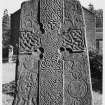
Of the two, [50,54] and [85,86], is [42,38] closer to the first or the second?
[50,54]

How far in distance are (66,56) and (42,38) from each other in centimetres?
40

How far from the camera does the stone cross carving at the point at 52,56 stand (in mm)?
3344

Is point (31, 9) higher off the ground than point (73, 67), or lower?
higher

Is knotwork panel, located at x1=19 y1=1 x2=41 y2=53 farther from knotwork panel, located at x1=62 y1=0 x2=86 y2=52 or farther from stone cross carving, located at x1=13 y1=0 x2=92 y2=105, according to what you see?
knotwork panel, located at x1=62 y1=0 x2=86 y2=52

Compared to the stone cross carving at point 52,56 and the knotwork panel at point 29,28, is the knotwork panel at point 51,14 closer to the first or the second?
the stone cross carving at point 52,56

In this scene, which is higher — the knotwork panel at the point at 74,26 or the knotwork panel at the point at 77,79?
the knotwork panel at the point at 74,26

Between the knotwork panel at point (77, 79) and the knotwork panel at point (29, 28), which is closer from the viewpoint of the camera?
the knotwork panel at point (77, 79)

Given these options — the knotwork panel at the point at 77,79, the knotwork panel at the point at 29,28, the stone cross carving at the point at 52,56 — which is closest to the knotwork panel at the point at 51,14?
the stone cross carving at the point at 52,56

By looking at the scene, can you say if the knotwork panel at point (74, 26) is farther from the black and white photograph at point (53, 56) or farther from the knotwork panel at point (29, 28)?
the knotwork panel at point (29, 28)

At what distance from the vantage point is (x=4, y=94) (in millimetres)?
6629

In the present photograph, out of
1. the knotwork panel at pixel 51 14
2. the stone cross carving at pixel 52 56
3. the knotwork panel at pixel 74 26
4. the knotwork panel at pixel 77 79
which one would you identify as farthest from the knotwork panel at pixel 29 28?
the knotwork panel at pixel 77 79

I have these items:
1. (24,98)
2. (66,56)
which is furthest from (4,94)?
(66,56)

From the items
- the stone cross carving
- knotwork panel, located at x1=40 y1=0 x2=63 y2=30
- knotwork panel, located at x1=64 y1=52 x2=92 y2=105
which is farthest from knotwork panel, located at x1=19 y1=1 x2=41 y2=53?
knotwork panel, located at x1=64 y1=52 x2=92 y2=105

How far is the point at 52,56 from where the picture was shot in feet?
11.2
